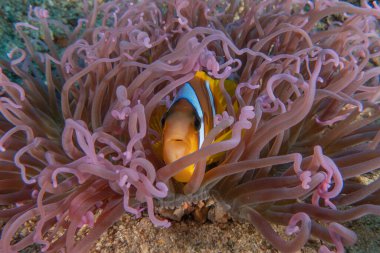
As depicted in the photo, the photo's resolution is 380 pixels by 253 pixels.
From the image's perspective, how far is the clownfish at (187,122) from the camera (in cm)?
103

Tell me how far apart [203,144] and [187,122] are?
0.34ft

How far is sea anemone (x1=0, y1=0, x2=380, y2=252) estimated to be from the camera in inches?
37.7

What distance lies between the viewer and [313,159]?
0.98 m

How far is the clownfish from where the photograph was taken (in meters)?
1.03

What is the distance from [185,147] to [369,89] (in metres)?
0.68

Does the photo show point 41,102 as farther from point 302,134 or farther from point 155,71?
point 302,134

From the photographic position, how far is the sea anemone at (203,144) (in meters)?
0.96

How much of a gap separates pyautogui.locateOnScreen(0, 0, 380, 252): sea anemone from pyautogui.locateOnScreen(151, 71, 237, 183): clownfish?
46mm

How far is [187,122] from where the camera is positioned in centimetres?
105

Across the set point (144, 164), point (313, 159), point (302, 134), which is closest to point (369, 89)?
point (302, 134)

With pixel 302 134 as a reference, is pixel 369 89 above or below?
above

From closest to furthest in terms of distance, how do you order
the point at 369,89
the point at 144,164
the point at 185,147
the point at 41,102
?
the point at 144,164 < the point at 185,147 < the point at 369,89 < the point at 41,102

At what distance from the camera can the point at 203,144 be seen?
3.18 feet

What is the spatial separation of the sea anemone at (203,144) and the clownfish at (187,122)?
1.8 inches
